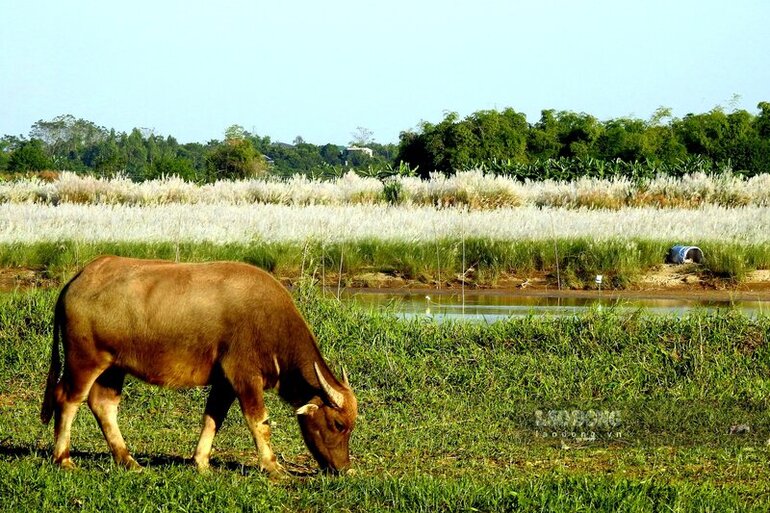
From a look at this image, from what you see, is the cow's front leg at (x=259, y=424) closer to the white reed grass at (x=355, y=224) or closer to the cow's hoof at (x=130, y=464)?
the cow's hoof at (x=130, y=464)

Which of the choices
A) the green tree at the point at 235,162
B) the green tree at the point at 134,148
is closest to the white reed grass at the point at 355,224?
the green tree at the point at 235,162

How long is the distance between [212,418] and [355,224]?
14.5m

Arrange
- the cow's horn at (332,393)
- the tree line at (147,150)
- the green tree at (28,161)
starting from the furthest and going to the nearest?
1. the tree line at (147,150)
2. the green tree at (28,161)
3. the cow's horn at (332,393)

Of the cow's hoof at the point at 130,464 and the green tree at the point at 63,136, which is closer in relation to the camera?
the cow's hoof at the point at 130,464

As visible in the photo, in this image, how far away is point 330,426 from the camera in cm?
645

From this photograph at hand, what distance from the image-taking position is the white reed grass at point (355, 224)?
19766 mm

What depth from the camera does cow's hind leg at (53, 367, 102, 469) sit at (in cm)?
657

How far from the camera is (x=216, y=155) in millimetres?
48562

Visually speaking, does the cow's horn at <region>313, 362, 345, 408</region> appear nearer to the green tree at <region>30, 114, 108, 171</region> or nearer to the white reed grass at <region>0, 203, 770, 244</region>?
the white reed grass at <region>0, 203, 770, 244</region>

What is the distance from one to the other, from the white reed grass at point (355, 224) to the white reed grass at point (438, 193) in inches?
120

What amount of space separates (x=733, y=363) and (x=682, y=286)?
877 cm

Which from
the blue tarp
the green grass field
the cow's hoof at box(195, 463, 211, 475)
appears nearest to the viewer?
the green grass field

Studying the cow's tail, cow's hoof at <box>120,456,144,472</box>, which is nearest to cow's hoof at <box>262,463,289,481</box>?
cow's hoof at <box>120,456,144,472</box>

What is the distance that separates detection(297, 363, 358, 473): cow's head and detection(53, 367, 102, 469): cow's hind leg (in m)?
1.28
